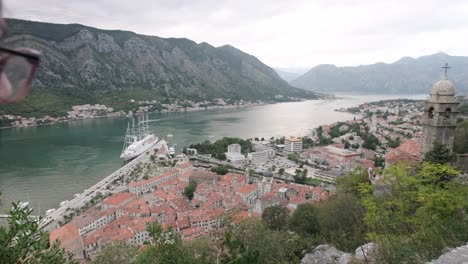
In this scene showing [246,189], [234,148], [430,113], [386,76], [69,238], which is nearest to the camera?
[430,113]

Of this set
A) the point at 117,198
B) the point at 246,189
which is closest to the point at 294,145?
the point at 246,189

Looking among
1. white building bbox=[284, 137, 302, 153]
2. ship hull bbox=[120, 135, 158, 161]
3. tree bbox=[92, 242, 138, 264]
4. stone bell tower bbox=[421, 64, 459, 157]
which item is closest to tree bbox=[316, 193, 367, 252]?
stone bell tower bbox=[421, 64, 459, 157]

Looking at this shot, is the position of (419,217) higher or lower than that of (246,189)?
higher

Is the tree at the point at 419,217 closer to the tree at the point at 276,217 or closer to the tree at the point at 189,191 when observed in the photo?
the tree at the point at 276,217

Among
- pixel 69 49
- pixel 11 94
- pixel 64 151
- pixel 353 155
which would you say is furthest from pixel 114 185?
pixel 69 49

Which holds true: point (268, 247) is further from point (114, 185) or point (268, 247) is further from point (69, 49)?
point (69, 49)

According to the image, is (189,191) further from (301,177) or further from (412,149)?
(412,149)
